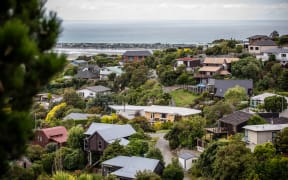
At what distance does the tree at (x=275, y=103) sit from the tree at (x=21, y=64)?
17906 millimetres

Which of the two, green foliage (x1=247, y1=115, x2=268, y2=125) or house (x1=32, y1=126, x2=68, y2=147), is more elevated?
green foliage (x1=247, y1=115, x2=268, y2=125)

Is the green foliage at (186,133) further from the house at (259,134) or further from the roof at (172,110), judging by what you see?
the roof at (172,110)

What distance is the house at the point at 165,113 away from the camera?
22900mm

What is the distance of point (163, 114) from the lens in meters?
23.4

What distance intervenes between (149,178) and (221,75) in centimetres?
1728

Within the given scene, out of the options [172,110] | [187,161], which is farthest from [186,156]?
[172,110]

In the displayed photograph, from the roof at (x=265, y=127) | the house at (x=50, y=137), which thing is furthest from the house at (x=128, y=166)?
the house at (x=50, y=137)

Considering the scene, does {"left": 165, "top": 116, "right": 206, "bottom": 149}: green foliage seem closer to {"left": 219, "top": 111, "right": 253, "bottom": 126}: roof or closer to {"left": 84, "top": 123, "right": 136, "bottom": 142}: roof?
{"left": 219, "top": 111, "right": 253, "bottom": 126}: roof

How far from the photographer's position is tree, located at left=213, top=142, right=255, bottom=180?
12938mm

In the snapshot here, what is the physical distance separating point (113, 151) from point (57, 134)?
14.2 feet

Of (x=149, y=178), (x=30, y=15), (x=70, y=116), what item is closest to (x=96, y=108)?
(x=70, y=116)

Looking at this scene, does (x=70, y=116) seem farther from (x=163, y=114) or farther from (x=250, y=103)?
(x=250, y=103)

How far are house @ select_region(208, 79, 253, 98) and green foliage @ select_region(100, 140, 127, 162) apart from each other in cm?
1038

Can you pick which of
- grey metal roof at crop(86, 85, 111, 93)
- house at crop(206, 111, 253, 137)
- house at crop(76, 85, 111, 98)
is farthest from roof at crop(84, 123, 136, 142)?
grey metal roof at crop(86, 85, 111, 93)
